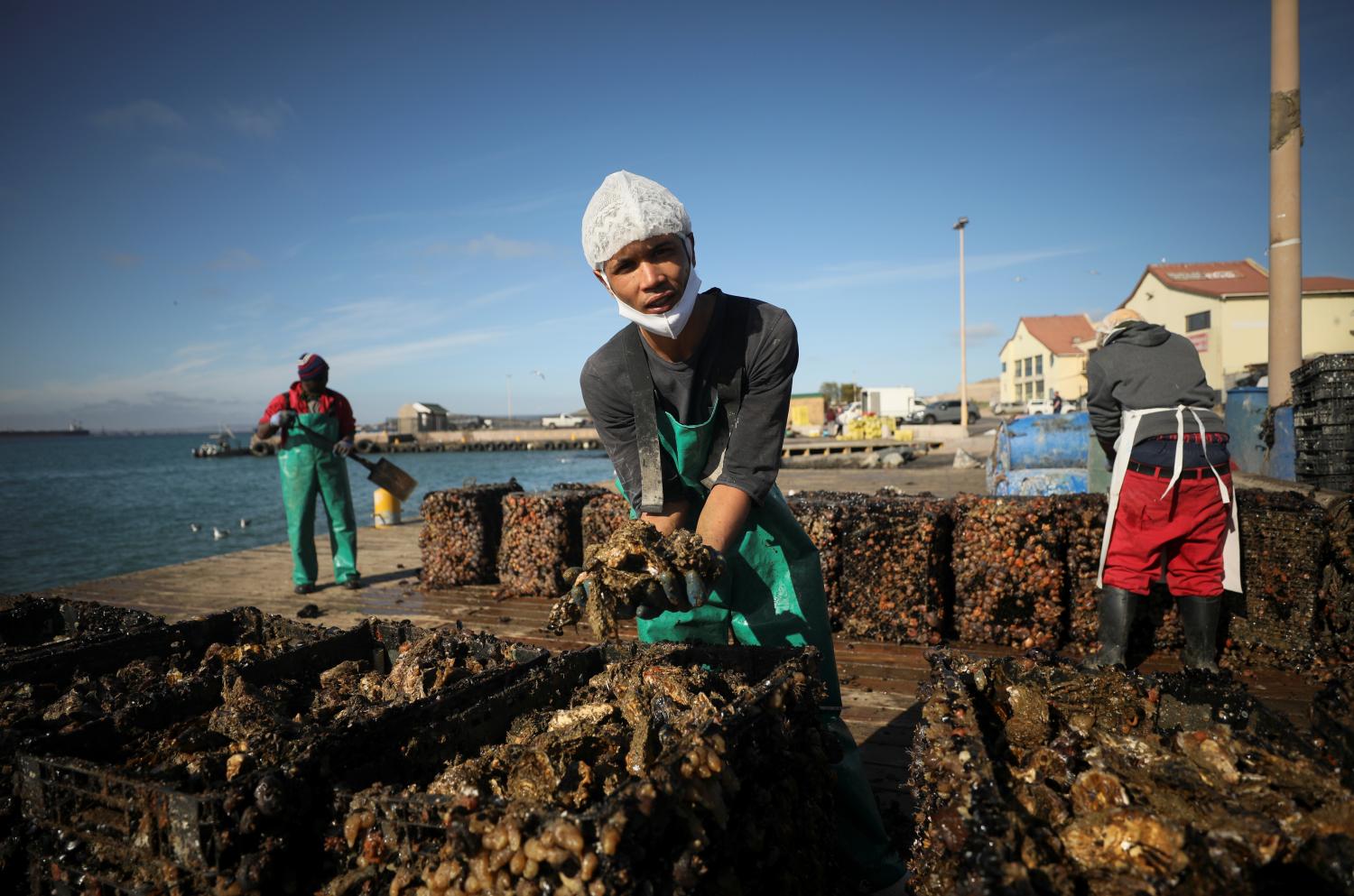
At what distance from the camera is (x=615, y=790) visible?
1.68 meters

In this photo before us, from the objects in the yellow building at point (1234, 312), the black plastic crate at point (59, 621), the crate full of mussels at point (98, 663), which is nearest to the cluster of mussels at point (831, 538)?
the crate full of mussels at point (98, 663)

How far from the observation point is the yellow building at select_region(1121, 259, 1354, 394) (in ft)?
93.7

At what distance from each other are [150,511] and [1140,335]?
1795 inches

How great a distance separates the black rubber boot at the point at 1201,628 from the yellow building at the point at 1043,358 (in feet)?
162

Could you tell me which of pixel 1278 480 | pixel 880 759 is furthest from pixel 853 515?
pixel 1278 480

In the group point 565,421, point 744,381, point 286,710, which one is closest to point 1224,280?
point 744,381

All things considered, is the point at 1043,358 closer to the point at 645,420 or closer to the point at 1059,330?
the point at 1059,330

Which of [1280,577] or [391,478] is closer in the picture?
[1280,577]

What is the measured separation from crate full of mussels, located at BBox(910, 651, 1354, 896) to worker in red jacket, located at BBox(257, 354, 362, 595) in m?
6.13

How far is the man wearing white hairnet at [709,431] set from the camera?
7.51 ft

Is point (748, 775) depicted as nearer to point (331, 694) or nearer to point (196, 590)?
point (331, 694)

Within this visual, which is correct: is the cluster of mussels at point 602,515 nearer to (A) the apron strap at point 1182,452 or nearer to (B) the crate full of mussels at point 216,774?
(B) the crate full of mussels at point 216,774

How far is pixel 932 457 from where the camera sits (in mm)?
22422

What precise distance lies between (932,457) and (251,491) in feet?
157
